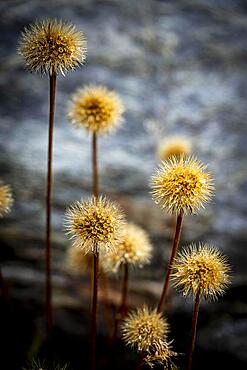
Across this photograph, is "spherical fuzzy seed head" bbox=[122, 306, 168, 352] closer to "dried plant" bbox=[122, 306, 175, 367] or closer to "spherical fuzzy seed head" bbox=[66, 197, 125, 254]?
"dried plant" bbox=[122, 306, 175, 367]

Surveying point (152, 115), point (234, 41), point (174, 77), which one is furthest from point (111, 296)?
point (234, 41)

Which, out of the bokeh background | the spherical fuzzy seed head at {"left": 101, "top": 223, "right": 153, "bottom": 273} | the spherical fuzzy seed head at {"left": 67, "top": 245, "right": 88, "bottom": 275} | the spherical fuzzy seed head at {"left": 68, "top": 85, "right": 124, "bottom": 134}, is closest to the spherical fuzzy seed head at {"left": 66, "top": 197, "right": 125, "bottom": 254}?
the spherical fuzzy seed head at {"left": 101, "top": 223, "right": 153, "bottom": 273}

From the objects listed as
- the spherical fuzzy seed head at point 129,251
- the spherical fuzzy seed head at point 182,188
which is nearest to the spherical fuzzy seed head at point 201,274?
the spherical fuzzy seed head at point 182,188

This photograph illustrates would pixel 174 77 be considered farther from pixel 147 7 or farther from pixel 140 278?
pixel 140 278

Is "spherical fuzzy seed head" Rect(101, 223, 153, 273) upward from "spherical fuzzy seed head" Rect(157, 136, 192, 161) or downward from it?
downward

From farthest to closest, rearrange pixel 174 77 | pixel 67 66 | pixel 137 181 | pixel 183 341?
pixel 174 77
pixel 137 181
pixel 183 341
pixel 67 66
